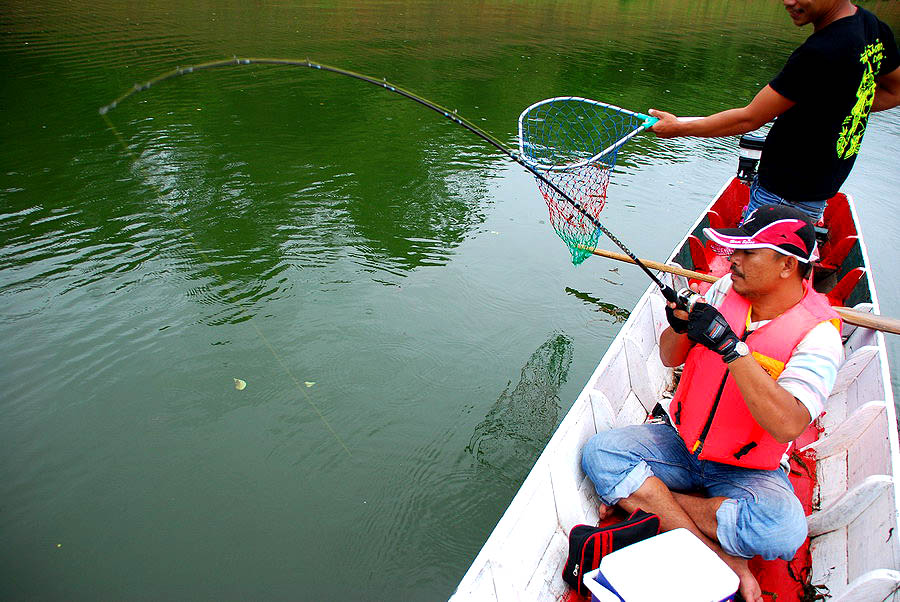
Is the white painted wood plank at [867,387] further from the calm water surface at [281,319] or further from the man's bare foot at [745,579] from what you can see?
the calm water surface at [281,319]

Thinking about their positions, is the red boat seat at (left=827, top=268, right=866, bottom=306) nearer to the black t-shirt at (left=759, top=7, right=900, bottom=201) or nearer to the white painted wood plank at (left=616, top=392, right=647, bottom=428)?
the black t-shirt at (left=759, top=7, right=900, bottom=201)

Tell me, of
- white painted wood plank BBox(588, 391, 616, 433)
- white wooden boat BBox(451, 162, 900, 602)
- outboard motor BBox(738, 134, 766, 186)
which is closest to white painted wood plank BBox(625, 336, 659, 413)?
white wooden boat BBox(451, 162, 900, 602)

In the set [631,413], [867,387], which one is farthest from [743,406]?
[867,387]

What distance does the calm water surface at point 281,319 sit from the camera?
11.5 feet

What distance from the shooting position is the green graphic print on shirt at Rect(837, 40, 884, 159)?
3101 mm

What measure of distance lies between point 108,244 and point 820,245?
6795mm

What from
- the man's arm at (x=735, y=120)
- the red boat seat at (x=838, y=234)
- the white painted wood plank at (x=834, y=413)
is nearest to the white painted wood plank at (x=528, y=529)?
the white painted wood plank at (x=834, y=413)

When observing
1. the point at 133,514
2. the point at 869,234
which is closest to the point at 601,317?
the point at 133,514

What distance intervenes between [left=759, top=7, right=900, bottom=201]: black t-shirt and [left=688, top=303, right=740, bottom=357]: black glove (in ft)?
5.39

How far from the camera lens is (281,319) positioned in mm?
5270

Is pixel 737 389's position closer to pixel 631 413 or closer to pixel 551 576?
pixel 551 576

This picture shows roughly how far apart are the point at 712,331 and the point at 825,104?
178cm

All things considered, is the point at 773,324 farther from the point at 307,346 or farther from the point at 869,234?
the point at 869,234

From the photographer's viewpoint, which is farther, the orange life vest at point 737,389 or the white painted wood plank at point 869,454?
the white painted wood plank at point 869,454
